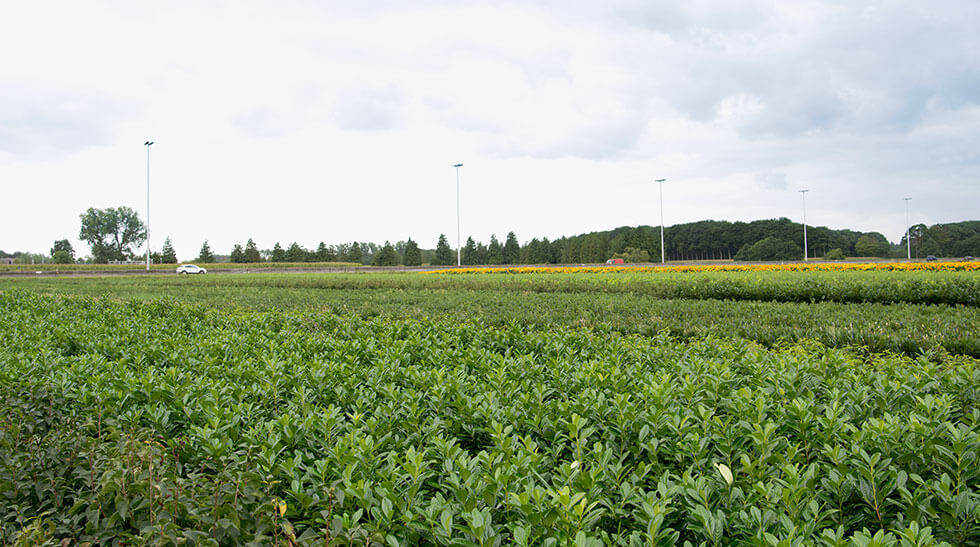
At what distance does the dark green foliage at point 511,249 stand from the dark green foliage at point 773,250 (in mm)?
35414

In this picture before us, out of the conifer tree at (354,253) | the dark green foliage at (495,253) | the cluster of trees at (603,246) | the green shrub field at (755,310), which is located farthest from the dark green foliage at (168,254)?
the green shrub field at (755,310)

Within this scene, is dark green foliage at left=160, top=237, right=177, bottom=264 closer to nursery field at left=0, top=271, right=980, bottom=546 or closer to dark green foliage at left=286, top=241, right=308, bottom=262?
dark green foliage at left=286, top=241, right=308, bottom=262

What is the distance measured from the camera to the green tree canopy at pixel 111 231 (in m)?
84.8

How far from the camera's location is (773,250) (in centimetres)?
7594

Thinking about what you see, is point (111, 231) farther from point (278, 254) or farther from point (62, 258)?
point (278, 254)

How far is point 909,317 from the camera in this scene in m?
7.66

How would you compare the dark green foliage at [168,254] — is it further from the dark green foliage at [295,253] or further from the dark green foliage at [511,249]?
the dark green foliage at [511,249]

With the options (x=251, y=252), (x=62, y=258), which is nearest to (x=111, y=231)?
(x=62, y=258)

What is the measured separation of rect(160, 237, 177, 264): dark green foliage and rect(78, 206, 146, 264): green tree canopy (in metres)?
11.4

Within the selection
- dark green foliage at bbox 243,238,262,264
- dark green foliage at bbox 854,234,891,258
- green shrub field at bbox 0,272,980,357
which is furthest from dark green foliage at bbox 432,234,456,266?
dark green foliage at bbox 854,234,891,258

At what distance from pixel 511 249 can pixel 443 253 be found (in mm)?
11497

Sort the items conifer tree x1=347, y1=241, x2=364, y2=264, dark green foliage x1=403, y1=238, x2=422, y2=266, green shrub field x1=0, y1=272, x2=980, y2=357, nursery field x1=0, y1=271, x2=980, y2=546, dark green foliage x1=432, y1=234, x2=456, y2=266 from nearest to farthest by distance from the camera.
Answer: nursery field x1=0, y1=271, x2=980, y2=546
green shrub field x1=0, y1=272, x2=980, y2=357
dark green foliage x1=403, y1=238, x2=422, y2=266
dark green foliage x1=432, y1=234, x2=456, y2=266
conifer tree x1=347, y1=241, x2=364, y2=264

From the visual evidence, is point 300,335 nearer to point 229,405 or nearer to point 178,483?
point 229,405

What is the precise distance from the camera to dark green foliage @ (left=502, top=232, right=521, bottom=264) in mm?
81500
